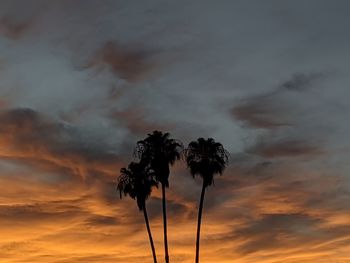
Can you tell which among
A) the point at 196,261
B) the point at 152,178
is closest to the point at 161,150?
the point at 152,178

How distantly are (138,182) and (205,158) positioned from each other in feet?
31.8

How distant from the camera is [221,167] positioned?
75.0m

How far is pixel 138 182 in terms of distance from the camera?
3132 inches

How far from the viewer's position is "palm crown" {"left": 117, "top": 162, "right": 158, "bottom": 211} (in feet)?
261

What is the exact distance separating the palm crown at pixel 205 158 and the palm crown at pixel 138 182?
652 cm

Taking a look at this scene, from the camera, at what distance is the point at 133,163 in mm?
80500

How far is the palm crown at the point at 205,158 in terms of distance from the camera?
74812mm

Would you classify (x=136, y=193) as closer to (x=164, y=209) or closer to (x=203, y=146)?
(x=164, y=209)

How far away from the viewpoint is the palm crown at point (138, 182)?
79.7 meters

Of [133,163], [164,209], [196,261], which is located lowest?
[196,261]

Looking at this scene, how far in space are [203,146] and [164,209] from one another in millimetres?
11584

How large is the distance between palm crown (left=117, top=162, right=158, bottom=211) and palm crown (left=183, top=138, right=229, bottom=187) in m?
6.52

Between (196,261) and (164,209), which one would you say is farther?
(164,209)

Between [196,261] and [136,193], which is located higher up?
[136,193]
